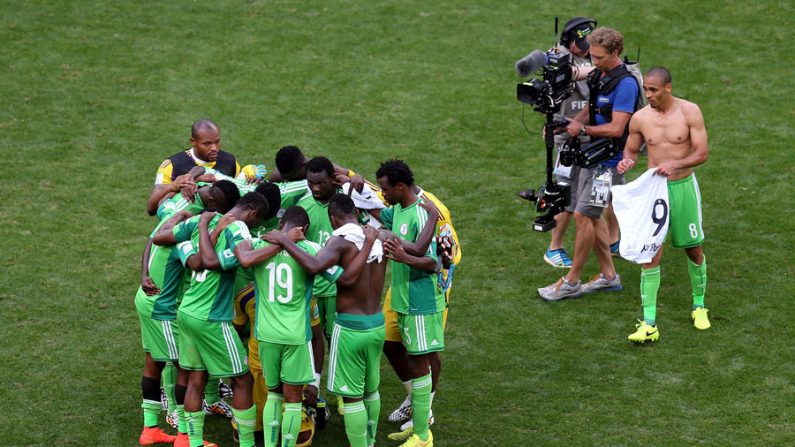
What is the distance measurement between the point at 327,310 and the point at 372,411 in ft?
3.84

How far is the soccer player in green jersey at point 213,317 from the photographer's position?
7996mm

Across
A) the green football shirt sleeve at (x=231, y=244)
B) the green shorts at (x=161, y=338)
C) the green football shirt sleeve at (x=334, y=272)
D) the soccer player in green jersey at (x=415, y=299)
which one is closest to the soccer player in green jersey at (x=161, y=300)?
the green shorts at (x=161, y=338)

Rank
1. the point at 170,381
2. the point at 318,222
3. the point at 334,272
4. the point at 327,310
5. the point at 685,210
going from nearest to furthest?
the point at 334,272, the point at 170,381, the point at 318,222, the point at 327,310, the point at 685,210

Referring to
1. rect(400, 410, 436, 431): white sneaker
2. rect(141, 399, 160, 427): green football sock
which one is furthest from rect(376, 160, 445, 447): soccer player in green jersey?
rect(141, 399, 160, 427): green football sock

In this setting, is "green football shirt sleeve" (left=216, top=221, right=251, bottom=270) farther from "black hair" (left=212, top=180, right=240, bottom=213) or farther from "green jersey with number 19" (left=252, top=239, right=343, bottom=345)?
"black hair" (left=212, top=180, right=240, bottom=213)

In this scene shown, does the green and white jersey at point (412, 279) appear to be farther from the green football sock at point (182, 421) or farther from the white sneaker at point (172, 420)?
the white sneaker at point (172, 420)

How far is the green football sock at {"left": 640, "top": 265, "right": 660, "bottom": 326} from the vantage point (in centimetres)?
1014

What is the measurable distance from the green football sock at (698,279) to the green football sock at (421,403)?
3239 millimetres

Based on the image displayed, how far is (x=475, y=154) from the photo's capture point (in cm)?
1407

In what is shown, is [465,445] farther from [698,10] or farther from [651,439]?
[698,10]

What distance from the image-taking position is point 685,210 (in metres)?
10.1

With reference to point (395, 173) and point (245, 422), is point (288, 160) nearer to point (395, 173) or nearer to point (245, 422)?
point (395, 173)

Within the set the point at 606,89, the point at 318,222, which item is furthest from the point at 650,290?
the point at 318,222

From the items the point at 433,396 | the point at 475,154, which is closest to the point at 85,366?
the point at 433,396
